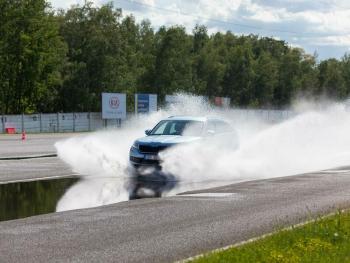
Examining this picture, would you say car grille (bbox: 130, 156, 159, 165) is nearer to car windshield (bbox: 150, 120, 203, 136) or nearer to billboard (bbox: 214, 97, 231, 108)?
car windshield (bbox: 150, 120, 203, 136)

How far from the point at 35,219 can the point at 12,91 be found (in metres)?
71.5

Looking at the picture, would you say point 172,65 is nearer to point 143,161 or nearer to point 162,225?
point 143,161

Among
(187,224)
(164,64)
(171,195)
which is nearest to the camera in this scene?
(187,224)

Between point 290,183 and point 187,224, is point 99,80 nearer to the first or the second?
point 290,183

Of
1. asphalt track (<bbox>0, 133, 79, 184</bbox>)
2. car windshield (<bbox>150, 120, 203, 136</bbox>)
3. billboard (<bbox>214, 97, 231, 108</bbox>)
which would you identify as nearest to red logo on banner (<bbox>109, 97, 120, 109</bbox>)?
billboard (<bbox>214, 97, 231, 108</bbox>)

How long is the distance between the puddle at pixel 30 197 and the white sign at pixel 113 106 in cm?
5066

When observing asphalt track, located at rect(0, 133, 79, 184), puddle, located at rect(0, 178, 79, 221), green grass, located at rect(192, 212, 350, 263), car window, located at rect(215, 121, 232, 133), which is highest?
car window, located at rect(215, 121, 232, 133)

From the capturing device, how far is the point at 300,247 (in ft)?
27.7

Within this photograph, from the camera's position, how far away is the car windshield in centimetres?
2053

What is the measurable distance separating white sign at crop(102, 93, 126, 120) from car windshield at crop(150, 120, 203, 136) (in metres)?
48.6

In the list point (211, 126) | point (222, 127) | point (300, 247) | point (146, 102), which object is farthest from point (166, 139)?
point (146, 102)

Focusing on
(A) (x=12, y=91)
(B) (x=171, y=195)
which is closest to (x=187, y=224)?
(B) (x=171, y=195)

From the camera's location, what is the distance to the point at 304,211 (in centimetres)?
1248

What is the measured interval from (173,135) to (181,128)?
55cm
